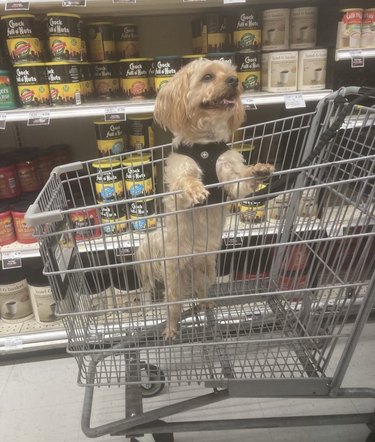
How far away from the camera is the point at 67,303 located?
0.92 m

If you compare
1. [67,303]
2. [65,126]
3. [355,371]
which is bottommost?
[355,371]

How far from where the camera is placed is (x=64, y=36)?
1383 millimetres

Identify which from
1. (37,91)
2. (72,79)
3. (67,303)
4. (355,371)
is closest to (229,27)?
(72,79)

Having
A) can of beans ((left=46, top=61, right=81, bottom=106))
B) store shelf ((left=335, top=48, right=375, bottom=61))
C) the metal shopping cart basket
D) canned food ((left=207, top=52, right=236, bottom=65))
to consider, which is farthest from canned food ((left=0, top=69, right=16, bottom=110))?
store shelf ((left=335, top=48, right=375, bottom=61))

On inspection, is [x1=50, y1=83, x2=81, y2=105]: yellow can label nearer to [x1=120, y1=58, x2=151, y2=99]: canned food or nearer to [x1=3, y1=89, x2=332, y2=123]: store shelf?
[x1=3, y1=89, x2=332, y2=123]: store shelf

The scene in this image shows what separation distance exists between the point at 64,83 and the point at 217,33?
2.02ft

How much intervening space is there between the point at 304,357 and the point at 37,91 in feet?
4.14

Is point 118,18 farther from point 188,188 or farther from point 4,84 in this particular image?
point 188,188

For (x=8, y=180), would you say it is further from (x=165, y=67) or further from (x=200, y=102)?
(x=200, y=102)

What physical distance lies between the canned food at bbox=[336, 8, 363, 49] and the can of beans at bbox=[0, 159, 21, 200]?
1.37 m

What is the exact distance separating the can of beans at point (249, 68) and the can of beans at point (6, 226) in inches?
42.0

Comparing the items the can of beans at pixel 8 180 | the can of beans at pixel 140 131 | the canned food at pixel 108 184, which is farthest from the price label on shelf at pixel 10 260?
the can of beans at pixel 140 131

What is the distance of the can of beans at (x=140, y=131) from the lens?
5.09 feet

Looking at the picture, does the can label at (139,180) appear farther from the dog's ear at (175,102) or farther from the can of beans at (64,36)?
the can of beans at (64,36)
